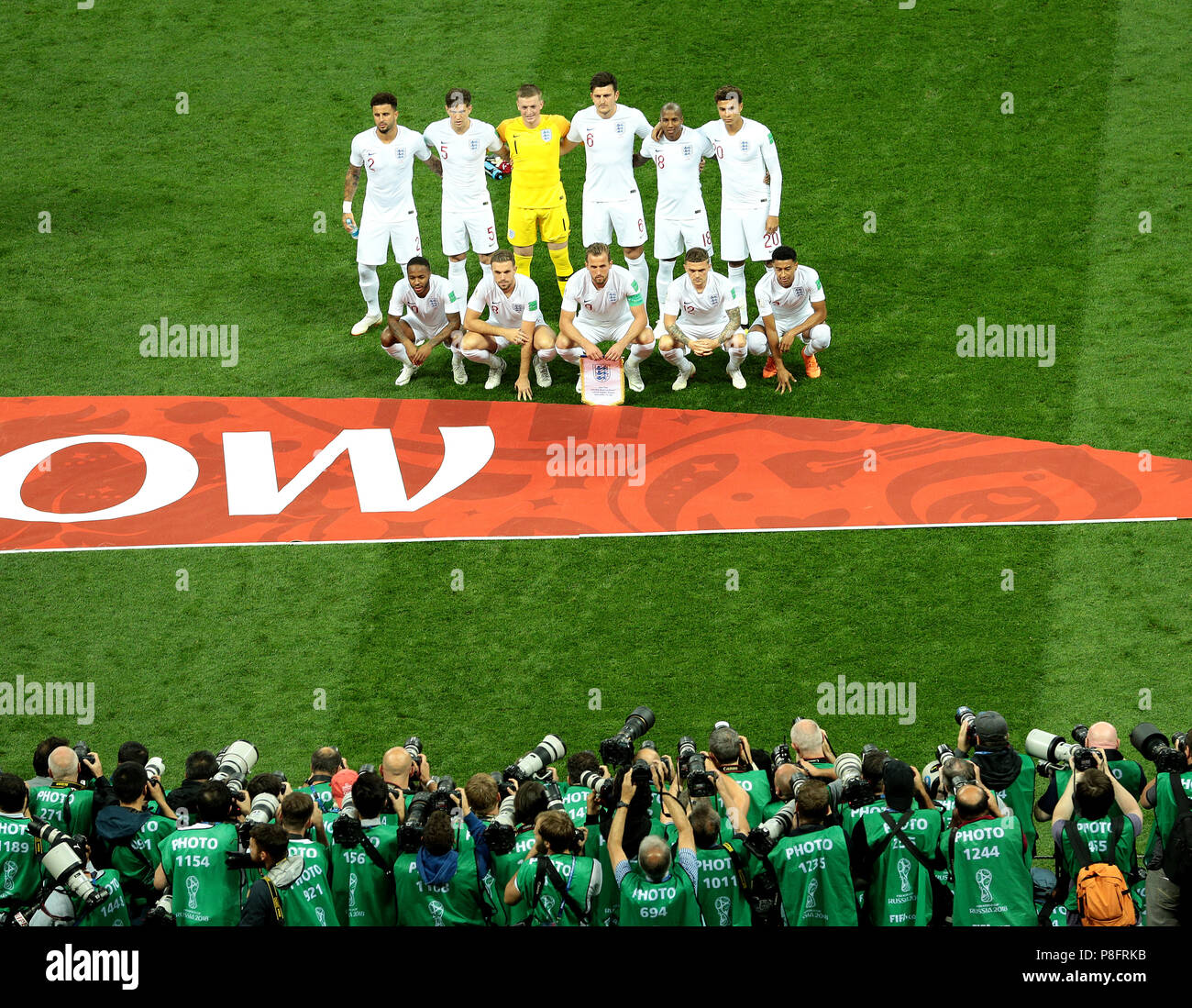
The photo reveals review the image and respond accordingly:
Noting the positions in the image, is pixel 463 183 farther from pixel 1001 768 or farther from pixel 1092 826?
pixel 1092 826

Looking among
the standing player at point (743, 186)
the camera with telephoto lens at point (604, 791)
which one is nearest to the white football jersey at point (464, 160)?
the standing player at point (743, 186)

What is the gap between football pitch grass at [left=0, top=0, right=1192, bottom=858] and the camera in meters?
10.1

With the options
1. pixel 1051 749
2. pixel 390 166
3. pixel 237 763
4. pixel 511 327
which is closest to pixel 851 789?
pixel 1051 749

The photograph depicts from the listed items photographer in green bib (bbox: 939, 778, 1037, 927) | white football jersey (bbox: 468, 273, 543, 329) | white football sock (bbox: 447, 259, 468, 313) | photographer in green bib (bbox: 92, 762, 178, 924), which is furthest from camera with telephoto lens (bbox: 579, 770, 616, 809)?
white football sock (bbox: 447, 259, 468, 313)

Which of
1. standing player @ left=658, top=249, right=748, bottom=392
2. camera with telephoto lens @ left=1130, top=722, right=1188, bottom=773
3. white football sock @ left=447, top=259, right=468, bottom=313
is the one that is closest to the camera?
camera with telephoto lens @ left=1130, top=722, right=1188, bottom=773

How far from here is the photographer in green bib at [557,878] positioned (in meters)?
6.66

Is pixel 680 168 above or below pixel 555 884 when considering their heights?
above

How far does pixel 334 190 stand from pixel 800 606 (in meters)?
7.34

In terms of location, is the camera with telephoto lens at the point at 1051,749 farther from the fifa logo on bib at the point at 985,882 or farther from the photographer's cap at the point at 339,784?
the photographer's cap at the point at 339,784

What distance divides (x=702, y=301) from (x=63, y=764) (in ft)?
21.4

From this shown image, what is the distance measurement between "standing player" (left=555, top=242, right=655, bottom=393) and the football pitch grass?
43 centimetres

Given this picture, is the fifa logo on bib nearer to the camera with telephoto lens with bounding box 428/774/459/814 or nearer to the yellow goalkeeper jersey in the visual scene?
the camera with telephoto lens with bounding box 428/774/459/814

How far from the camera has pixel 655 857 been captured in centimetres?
638

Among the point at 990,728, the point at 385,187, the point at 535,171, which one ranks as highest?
the point at 535,171
